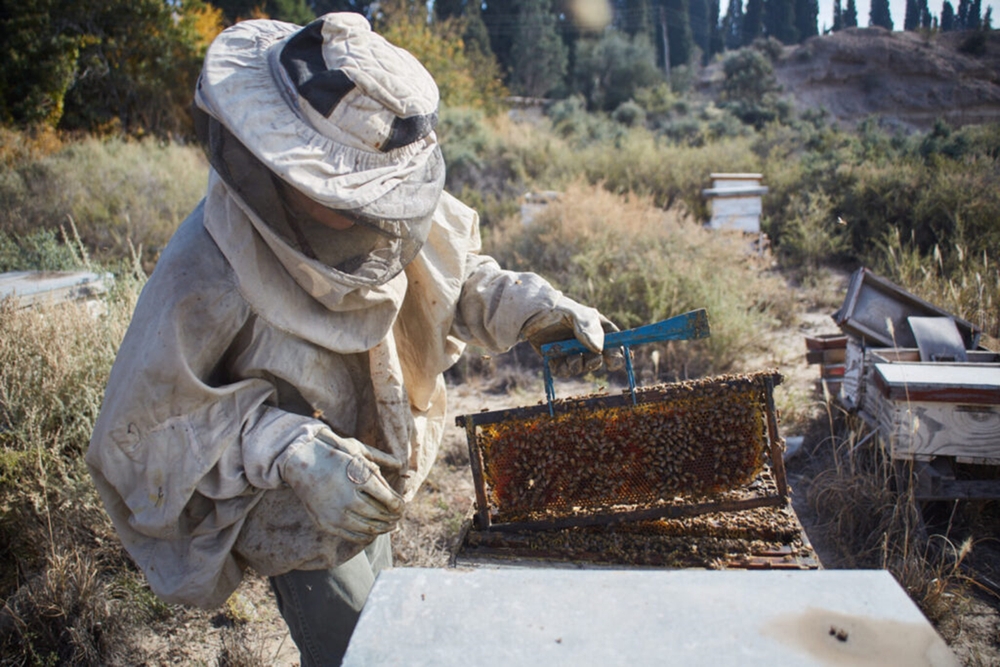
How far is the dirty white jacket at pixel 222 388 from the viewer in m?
1.69

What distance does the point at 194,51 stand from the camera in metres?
16.1

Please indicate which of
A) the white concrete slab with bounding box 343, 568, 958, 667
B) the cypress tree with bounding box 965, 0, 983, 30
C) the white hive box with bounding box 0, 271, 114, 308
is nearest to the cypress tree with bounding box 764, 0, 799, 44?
the cypress tree with bounding box 965, 0, 983, 30

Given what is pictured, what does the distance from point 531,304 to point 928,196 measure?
8.01 m

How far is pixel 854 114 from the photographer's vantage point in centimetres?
2220

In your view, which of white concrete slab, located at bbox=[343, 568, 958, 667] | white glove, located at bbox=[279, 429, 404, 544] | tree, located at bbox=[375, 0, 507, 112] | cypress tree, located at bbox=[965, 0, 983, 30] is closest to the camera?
white concrete slab, located at bbox=[343, 568, 958, 667]

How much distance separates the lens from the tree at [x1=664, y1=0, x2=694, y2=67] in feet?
134

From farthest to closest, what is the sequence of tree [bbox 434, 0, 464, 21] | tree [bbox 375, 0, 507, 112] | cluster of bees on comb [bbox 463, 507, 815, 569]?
tree [bbox 434, 0, 464, 21], tree [bbox 375, 0, 507, 112], cluster of bees on comb [bbox 463, 507, 815, 569]

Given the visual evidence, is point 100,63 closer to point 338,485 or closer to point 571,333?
point 571,333

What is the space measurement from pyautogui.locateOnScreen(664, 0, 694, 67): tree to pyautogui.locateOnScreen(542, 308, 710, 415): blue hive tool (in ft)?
143

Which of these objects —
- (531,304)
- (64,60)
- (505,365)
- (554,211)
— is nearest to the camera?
(531,304)

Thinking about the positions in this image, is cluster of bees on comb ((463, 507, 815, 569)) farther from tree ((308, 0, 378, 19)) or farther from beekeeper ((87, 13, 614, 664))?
tree ((308, 0, 378, 19))

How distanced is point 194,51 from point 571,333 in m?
17.4

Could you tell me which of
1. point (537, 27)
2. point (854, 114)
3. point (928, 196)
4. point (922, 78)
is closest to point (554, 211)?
point (928, 196)

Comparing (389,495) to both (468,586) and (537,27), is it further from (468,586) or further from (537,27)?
(537,27)
